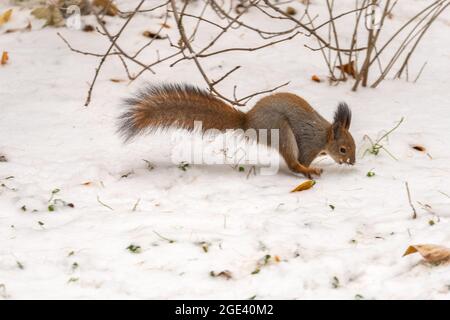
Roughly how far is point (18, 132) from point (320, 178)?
1841 mm

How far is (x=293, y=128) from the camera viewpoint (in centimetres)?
395

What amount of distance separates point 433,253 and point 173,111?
1658 millimetres

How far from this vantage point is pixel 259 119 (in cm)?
386

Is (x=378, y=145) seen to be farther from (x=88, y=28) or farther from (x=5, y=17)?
(x=5, y=17)

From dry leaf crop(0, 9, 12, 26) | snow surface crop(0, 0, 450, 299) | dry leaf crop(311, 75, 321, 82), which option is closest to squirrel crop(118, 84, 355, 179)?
snow surface crop(0, 0, 450, 299)

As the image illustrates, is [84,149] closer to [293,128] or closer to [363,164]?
[293,128]

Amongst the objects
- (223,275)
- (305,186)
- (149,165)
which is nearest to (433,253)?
(223,275)

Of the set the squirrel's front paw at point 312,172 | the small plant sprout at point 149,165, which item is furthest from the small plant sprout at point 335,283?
the small plant sprout at point 149,165

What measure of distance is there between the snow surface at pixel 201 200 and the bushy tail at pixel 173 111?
255 mm

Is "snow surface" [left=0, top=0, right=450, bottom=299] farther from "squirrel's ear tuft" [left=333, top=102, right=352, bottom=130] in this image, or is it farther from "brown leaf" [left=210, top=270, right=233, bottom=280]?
"squirrel's ear tuft" [left=333, top=102, right=352, bottom=130]

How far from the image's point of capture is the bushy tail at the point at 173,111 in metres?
3.63
